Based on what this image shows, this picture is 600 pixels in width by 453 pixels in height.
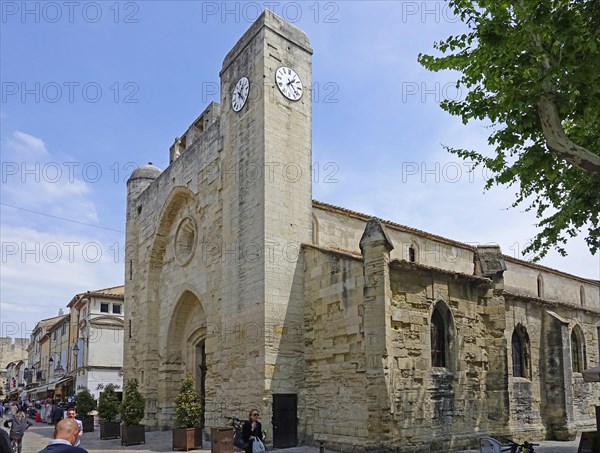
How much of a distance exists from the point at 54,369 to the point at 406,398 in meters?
43.7

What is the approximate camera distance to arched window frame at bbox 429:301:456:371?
15.3 m

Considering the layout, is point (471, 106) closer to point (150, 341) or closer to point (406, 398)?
point (406, 398)

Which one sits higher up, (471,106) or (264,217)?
(471,106)

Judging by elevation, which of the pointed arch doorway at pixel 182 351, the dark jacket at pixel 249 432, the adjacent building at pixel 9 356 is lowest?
the adjacent building at pixel 9 356

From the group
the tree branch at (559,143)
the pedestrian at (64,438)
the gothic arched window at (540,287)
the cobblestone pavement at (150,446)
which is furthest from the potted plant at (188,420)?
the gothic arched window at (540,287)

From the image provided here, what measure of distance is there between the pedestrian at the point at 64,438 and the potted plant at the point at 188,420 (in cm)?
1185

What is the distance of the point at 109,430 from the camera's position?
20.5m

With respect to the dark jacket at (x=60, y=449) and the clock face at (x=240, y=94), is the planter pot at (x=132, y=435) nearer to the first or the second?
the clock face at (x=240, y=94)

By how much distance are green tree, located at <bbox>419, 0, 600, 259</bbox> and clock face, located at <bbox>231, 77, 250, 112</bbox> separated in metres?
7.99

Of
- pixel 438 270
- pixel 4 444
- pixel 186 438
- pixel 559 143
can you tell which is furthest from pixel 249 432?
pixel 559 143

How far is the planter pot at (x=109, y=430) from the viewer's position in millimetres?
20406

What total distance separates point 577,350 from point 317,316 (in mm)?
11934

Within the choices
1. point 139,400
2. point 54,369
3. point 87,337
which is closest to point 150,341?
point 139,400

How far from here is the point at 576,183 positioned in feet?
40.6
